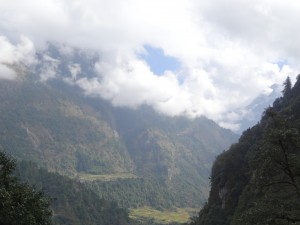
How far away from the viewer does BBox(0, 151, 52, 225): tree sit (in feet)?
181

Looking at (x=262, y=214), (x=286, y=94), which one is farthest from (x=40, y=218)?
(x=286, y=94)

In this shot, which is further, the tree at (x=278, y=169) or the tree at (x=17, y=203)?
the tree at (x=17, y=203)

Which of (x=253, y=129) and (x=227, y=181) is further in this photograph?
(x=253, y=129)

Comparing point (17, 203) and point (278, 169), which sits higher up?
point (278, 169)

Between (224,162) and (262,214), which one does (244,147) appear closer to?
(224,162)

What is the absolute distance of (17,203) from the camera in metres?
57.9

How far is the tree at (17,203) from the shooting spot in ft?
181

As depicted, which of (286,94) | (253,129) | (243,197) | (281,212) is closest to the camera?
(281,212)

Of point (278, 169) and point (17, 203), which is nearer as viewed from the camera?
point (278, 169)

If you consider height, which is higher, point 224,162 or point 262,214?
point 224,162

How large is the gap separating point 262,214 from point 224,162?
13473 centimetres

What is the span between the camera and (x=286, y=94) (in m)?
199

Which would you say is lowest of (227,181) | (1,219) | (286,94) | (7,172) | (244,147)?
(1,219)

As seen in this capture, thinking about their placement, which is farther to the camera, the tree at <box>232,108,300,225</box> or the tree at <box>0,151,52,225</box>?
the tree at <box>0,151,52,225</box>
